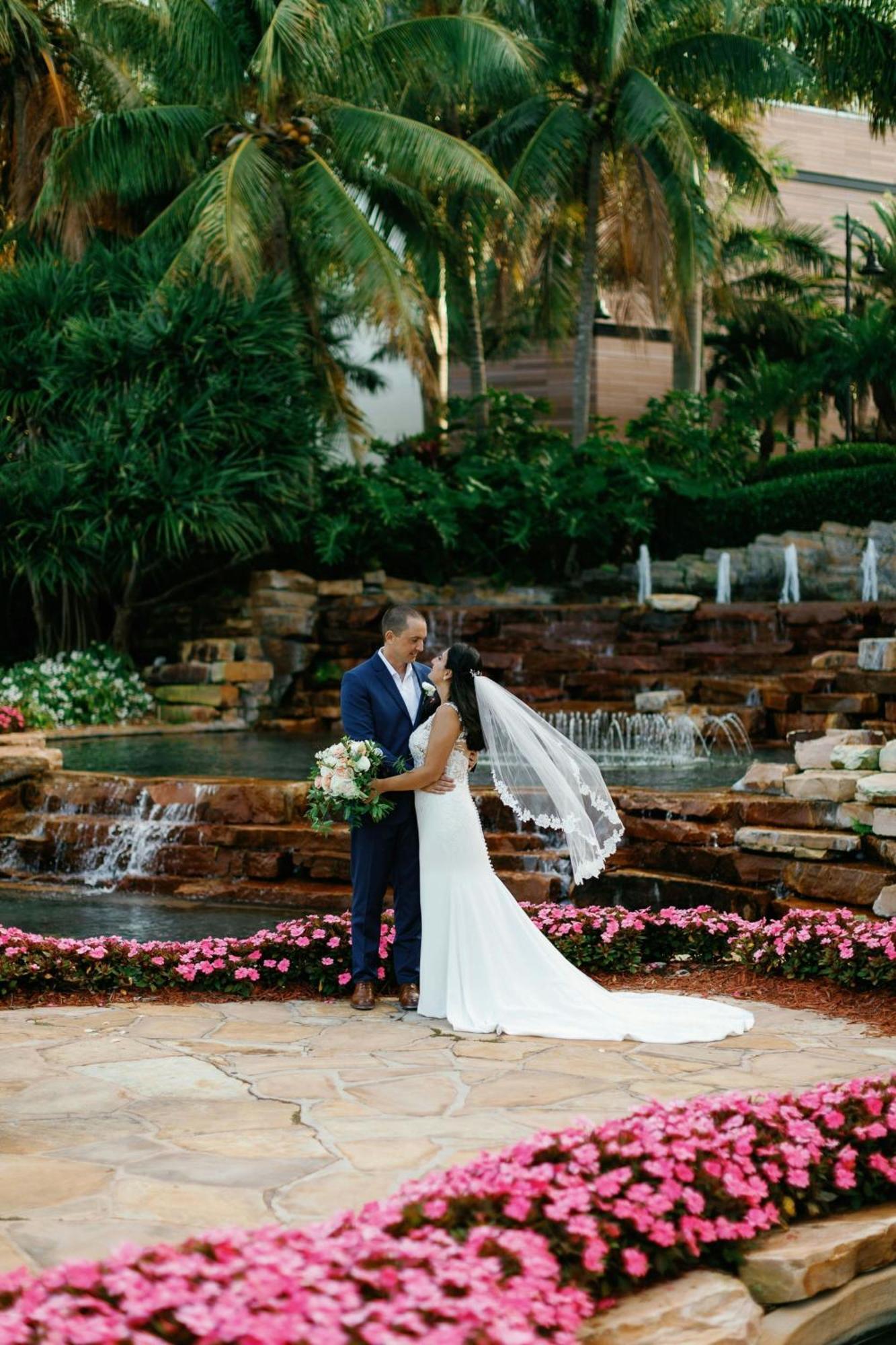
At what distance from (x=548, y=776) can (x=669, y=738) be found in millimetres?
8860

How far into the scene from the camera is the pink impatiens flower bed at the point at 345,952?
287 inches

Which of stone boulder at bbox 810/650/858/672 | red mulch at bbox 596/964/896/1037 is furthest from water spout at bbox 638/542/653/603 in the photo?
red mulch at bbox 596/964/896/1037

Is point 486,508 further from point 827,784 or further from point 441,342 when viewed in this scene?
point 827,784

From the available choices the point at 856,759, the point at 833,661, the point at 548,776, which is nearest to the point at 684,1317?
the point at 548,776

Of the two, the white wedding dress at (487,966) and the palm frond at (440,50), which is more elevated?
the palm frond at (440,50)

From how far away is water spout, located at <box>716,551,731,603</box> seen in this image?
891 inches

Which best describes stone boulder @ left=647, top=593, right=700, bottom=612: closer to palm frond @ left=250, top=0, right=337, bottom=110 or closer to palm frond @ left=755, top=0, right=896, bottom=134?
palm frond @ left=250, top=0, right=337, bottom=110

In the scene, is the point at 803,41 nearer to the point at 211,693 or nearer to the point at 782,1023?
the point at 211,693

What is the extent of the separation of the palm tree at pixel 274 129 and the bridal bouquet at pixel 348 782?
14.2 meters

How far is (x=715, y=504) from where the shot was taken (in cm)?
2516

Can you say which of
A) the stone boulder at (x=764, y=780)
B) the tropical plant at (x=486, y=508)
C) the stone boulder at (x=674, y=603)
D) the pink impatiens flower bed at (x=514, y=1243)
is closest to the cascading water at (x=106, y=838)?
the stone boulder at (x=764, y=780)

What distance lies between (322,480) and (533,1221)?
2031 centimetres

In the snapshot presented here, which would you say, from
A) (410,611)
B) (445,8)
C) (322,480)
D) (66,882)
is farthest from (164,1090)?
(445,8)

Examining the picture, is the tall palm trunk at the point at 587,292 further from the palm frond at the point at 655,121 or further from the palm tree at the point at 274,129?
the palm tree at the point at 274,129
